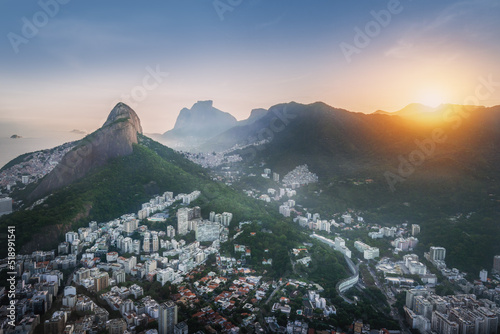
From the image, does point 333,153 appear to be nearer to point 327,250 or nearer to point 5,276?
point 327,250

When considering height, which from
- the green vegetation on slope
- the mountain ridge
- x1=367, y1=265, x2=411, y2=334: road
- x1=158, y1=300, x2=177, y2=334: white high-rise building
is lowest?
x1=367, y1=265, x2=411, y2=334: road

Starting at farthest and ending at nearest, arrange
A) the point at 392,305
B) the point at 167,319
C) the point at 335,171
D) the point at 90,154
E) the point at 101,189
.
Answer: the point at 335,171 → the point at 90,154 → the point at 101,189 → the point at 392,305 → the point at 167,319

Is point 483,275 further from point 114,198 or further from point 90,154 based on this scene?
point 90,154

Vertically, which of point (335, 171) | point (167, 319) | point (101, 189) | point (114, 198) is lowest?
point (167, 319)

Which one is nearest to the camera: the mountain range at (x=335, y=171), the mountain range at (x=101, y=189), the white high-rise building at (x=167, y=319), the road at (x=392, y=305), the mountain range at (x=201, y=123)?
the white high-rise building at (x=167, y=319)

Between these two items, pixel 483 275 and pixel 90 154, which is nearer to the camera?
pixel 483 275

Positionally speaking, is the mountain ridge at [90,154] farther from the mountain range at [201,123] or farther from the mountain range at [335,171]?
the mountain range at [201,123]

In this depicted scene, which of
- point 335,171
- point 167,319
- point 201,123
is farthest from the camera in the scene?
point 201,123

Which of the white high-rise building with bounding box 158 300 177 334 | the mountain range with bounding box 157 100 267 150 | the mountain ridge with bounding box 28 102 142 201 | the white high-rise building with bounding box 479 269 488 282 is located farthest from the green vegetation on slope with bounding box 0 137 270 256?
the mountain range with bounding box 157 100 267 150

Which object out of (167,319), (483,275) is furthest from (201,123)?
(167,319)

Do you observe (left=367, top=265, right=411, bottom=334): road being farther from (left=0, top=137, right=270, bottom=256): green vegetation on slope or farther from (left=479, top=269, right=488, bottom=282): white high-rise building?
(left=0, top=137, right=270, bottom=256): green vegetation on slope

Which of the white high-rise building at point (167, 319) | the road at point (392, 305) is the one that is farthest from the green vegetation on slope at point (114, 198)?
the white high-rise building at point (167, 319)

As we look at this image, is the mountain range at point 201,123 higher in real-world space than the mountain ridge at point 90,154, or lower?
higher
